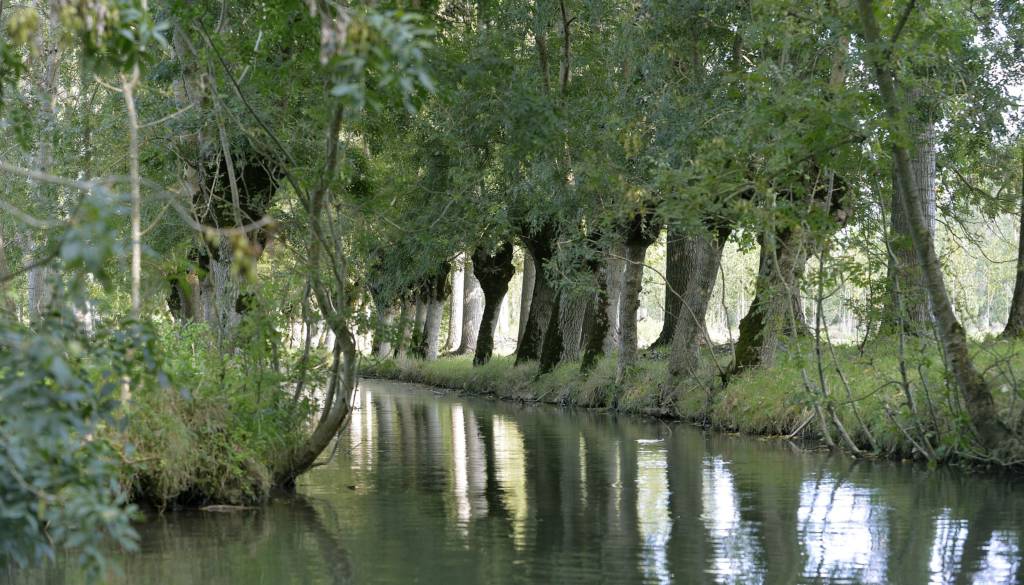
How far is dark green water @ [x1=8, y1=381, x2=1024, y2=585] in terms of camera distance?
9445 mm

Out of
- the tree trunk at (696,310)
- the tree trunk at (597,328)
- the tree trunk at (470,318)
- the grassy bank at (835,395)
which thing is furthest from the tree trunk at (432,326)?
the tree trunk at (696,310)

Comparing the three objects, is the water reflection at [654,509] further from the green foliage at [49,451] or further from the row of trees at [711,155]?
the green foliage at [49,451]

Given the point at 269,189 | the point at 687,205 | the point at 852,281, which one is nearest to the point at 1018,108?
the point at 852,281

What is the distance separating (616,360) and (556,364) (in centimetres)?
402

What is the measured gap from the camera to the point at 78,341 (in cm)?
568

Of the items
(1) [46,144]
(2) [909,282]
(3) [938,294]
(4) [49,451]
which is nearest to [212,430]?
(4) [49,451]

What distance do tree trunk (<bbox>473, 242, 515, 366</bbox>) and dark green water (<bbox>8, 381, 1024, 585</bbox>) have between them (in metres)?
20.5

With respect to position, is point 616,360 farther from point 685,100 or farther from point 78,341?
point 78,341

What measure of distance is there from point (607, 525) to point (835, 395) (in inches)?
296

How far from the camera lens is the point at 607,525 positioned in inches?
459

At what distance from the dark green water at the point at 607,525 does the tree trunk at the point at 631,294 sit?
8.35m

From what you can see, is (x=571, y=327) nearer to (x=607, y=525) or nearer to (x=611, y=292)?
(x=611, y=292)

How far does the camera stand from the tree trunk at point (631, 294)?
2636 centimetres

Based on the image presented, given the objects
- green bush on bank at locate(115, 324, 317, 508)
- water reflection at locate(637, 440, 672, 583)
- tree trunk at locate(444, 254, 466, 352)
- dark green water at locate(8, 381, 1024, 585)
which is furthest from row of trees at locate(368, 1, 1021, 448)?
tree trunk at locate(444, 254, 466, 352)
